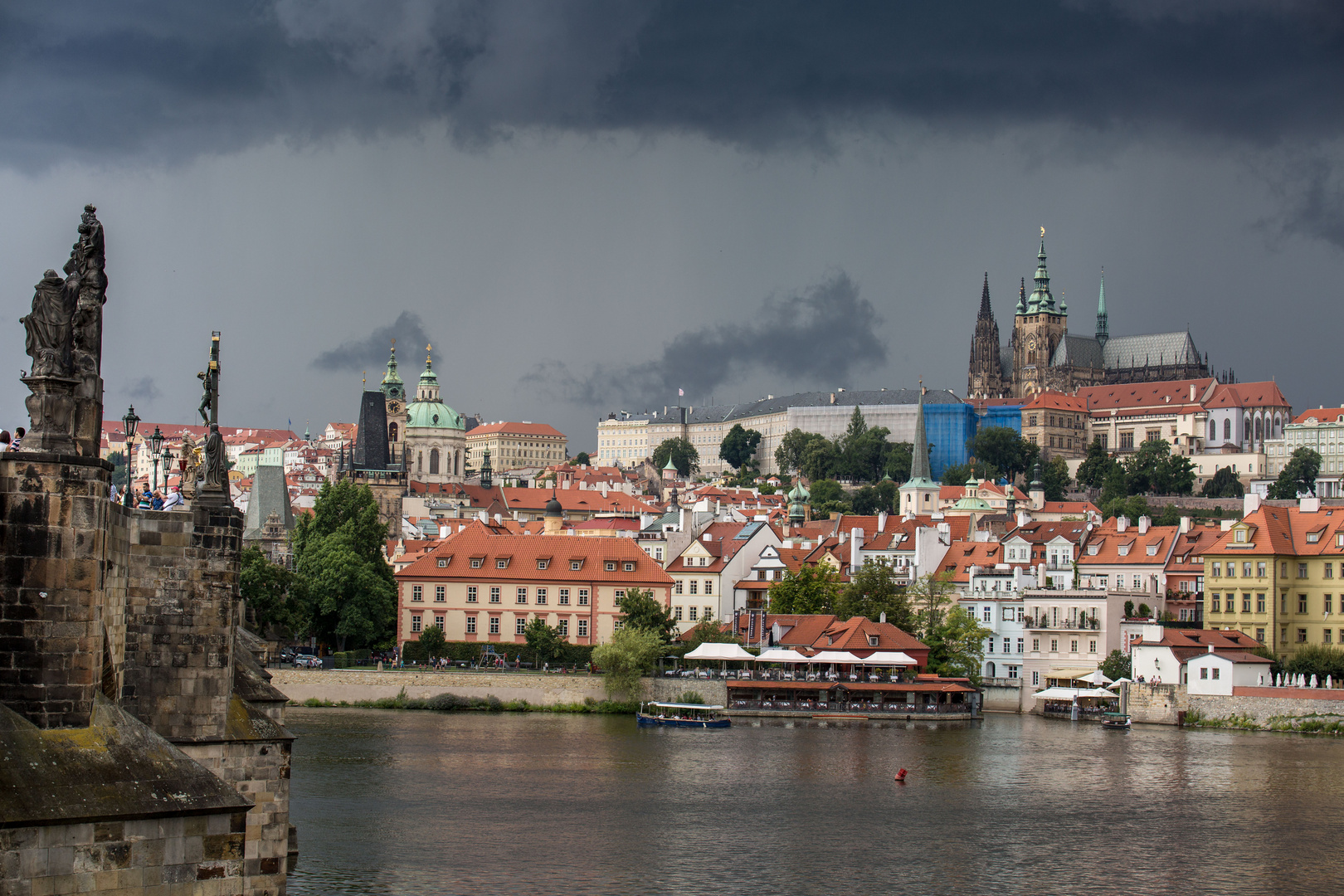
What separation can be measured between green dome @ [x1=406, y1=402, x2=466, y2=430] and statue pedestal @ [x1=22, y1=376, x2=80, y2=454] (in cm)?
18135

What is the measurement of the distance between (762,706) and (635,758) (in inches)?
725

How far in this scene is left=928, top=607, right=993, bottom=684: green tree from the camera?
76625 millimetres

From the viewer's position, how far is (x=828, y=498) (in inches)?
7559

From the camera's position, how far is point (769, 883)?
109 ft

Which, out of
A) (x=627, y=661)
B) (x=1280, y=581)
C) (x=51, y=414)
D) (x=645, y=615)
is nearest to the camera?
(x=51, y=414)

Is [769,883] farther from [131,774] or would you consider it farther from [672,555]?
[672,555]

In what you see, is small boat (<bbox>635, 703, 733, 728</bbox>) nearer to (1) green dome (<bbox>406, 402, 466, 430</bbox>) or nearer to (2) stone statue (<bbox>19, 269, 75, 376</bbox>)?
(2) stone statue (<bbox>19, 269, 75, 376</bbox>)

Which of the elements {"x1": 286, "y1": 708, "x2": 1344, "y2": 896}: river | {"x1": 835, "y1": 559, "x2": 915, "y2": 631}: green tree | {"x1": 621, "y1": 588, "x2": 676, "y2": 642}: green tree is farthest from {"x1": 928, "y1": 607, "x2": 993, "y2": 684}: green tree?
{"x1": 286, "y1": 708, "x2": 1344, "y2": 896}: river

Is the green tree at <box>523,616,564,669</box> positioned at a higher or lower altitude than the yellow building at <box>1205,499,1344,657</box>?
lower

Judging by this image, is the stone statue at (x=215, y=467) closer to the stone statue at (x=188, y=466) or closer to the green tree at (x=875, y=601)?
the stone statue at (x=188, y=466)

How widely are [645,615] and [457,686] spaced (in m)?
9.92

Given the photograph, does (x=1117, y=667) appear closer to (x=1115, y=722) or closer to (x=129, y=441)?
(x=1115, y=722)

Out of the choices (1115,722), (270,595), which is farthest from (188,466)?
(1115,722)

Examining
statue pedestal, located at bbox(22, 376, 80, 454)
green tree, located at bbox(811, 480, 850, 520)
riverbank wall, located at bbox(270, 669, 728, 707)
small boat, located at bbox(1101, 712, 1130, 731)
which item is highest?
green tree, located at bbox(811, 480, 850, 520)
